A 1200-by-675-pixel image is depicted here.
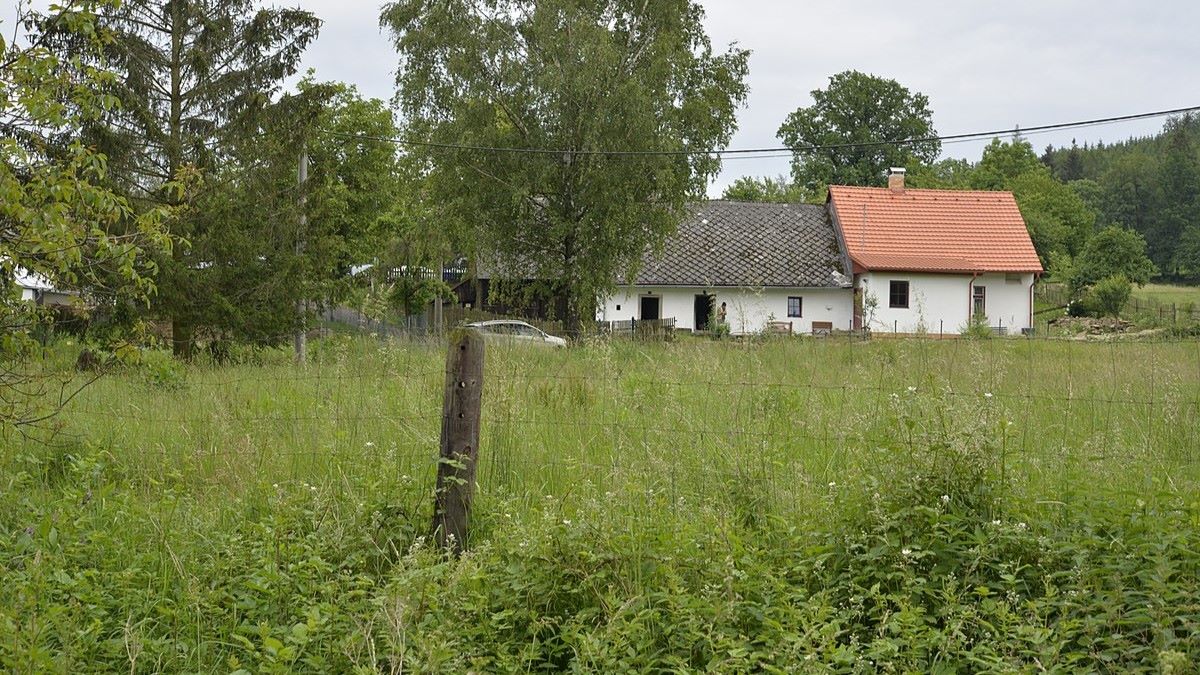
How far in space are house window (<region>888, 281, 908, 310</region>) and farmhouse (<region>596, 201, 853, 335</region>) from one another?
164 cm

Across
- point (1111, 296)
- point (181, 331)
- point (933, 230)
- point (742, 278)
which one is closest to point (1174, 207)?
point (1111, 296)

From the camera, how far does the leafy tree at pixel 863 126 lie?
73.9m

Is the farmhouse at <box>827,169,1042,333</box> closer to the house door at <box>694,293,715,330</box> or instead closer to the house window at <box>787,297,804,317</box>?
the house window at <box>787,297,804,317</box>

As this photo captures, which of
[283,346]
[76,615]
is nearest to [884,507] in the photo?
[76,615]

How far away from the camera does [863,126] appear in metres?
73.6

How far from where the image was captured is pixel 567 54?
27.9 m

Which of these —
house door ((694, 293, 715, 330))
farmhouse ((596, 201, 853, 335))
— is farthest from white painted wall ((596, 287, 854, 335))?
house door ((694, 293, 715, 330))

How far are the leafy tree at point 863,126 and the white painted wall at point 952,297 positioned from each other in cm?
3144

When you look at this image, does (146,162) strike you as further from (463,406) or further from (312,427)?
(463,406)

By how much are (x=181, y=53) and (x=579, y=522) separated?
18.1 meters

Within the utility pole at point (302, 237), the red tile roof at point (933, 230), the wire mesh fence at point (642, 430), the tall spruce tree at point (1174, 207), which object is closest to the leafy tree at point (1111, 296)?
the red tile roof at point (933, 230)

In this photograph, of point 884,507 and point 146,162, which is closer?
point 884,507

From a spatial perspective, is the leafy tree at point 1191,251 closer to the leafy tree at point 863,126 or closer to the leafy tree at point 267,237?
the leafy tree at point 863,126

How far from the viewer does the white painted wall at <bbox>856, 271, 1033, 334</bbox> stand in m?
42.0
